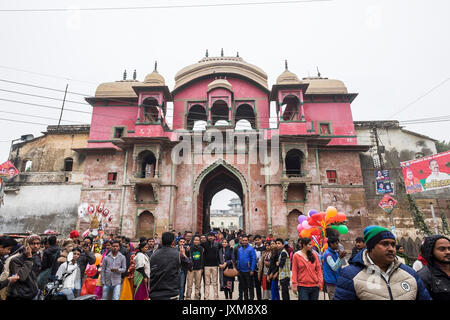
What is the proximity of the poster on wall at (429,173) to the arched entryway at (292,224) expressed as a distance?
6.07 metres

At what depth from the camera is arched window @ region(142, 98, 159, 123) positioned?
17812 millimetres

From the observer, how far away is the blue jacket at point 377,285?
6.49 ft

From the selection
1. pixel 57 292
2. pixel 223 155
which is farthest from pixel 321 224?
pixel 223 155

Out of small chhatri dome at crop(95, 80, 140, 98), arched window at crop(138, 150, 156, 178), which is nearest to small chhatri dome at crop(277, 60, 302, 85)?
arched window at crop(138, 150, 156, 178)

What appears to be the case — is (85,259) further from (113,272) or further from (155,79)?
(155,79)

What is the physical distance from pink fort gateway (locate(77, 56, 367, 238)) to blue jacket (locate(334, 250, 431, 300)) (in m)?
13.3

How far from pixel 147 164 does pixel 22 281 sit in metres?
15.4

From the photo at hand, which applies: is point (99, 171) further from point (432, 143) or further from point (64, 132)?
point (432, 143)

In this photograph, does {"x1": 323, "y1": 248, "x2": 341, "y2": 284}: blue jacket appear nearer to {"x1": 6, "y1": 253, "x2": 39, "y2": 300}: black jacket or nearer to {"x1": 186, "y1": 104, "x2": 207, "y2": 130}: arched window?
{"x1": 6, "y1": 253, "x2": 39, "y2": 300}: black jacket

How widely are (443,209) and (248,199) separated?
47.3ft
